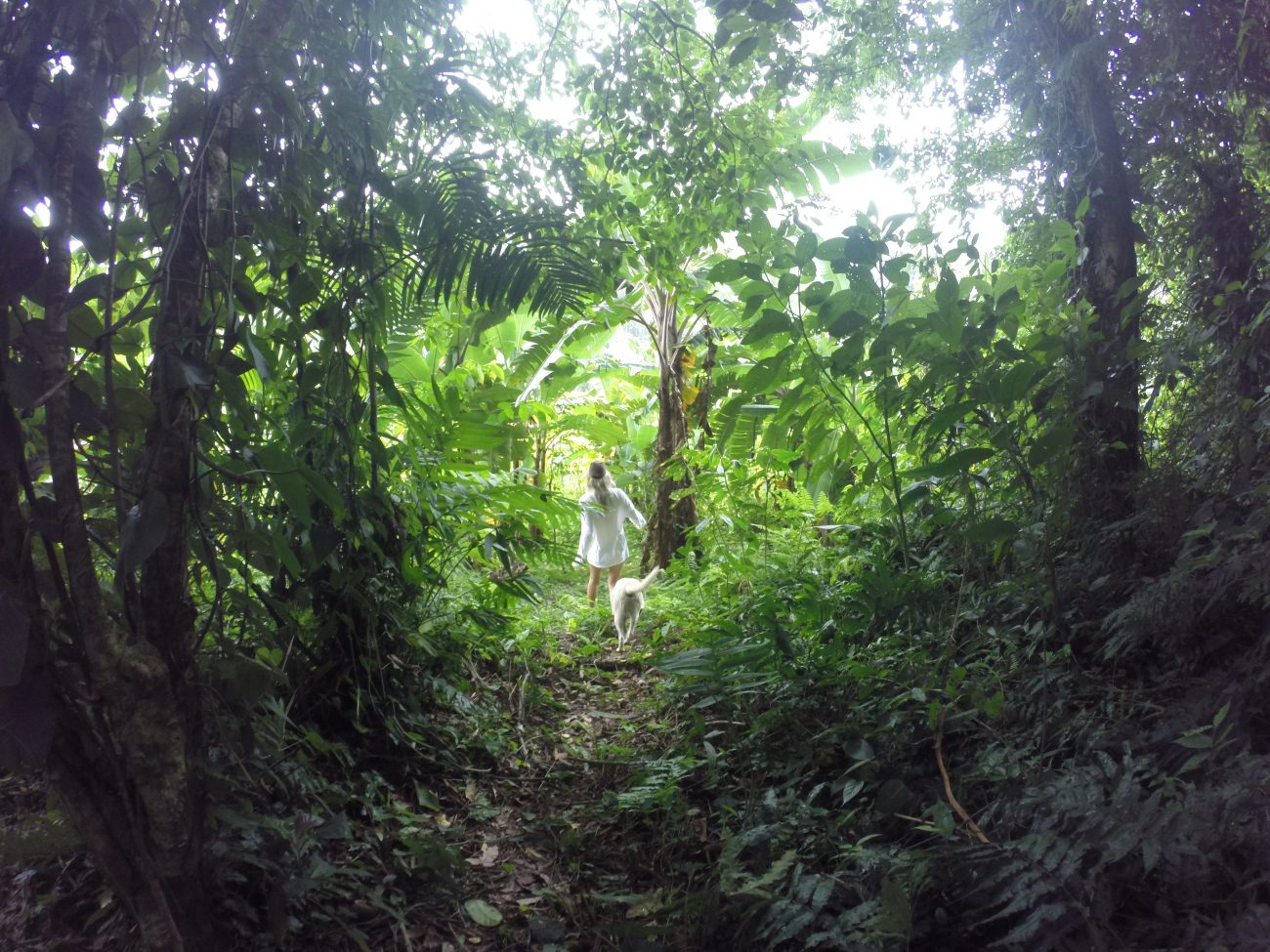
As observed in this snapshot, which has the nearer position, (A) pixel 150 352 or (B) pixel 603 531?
(A) pixel 150 352

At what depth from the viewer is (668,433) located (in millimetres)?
6953

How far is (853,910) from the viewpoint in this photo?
157 centimetres

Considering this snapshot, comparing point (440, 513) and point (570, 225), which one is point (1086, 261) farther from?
point (440, 513)

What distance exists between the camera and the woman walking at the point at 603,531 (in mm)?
6441

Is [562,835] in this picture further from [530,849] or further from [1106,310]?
[1106,310]

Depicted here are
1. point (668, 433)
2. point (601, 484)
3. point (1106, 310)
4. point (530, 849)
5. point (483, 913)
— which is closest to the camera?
point (483, 913)

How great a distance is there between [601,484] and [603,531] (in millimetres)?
406

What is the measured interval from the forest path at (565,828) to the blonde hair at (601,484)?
2.71 m

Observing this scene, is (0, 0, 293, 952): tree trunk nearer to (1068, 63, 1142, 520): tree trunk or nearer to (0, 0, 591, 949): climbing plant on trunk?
(0, 0, 591, 949): climbing plant on trunk

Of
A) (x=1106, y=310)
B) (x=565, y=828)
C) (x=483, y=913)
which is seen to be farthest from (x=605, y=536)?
(x=483, y=913)

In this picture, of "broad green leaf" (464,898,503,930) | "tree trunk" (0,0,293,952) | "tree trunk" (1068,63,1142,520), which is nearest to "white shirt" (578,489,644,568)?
"tree trunk" (1068,63,1142,520)

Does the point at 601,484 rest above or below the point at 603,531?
above

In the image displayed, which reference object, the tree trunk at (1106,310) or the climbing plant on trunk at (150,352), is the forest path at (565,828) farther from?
the tree trunk at (1106,310)

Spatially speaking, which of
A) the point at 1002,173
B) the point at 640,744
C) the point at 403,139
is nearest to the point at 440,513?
the point at 640,744
